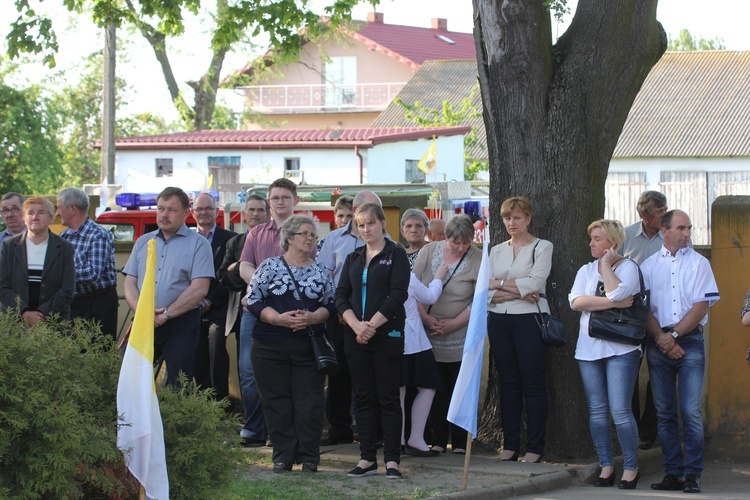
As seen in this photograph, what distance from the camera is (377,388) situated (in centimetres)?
845

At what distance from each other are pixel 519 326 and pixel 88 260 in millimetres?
3744

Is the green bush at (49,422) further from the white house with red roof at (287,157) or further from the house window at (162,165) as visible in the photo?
the house window at (162,165)

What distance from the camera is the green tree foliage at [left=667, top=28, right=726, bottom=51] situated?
93000 millimetres

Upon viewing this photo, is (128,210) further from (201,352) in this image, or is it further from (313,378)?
(313,378)

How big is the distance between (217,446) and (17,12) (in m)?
8.12

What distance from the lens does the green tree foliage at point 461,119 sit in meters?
41.4

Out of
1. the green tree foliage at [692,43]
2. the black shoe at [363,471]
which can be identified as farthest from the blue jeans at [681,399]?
the green tree foliage at [692,43]

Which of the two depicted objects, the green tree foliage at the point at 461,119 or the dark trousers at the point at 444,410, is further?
the green tree foliage at the point at 461,119

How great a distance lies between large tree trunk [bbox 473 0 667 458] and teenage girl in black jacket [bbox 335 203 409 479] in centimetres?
141

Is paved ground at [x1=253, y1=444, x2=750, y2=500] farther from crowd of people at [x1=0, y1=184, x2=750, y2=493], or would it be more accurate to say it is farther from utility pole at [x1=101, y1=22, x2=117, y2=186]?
utility pole at [x1=101, y1=22, x2=117, y2=186]

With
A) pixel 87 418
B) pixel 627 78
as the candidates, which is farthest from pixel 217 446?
pixel 627 78

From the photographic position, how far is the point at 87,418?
6070 mm

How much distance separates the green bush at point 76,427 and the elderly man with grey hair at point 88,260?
117 inches

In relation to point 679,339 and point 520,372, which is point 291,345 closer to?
point 520,372
